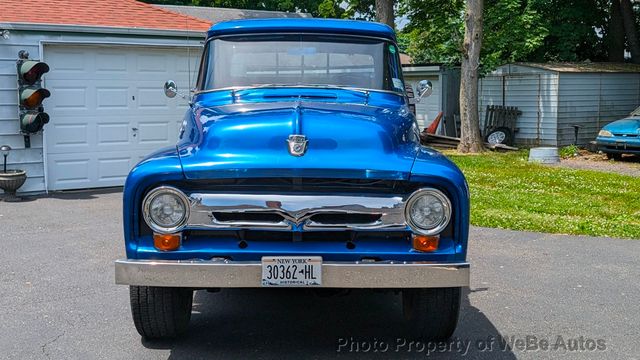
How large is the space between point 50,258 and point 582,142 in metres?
17.8

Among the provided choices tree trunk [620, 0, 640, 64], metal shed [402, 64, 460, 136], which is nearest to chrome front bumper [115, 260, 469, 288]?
metal shed [402, 64, 460, 136]

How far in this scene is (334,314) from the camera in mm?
5988

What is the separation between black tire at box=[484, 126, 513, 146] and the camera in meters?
22.4

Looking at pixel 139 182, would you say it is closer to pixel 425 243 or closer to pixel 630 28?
pixel 425 243

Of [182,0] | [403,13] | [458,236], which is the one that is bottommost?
[458,236]

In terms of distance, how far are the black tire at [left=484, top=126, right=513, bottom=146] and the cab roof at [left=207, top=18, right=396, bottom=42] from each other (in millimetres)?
16494

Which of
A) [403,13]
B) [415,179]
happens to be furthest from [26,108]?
[403,13]

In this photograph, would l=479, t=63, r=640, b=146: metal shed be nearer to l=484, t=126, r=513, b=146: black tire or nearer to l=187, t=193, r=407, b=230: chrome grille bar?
l=484, t=126, r=513, b=146: black tire

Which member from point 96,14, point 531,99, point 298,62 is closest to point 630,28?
point 531,99

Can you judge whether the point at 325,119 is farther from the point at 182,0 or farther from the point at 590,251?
the point at 182,0

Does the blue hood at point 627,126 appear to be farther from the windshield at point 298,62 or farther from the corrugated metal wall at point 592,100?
the windshield at point 298,62

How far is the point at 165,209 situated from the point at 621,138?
16005 mm

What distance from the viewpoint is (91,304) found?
6.23 meters

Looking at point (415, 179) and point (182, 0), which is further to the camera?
point (182, 0)
